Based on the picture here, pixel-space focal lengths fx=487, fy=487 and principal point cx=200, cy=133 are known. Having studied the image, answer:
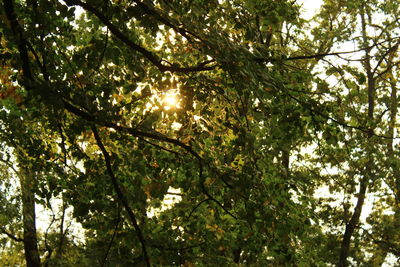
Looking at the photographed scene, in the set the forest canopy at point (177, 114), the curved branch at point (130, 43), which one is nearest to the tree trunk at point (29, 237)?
the forest canopy at point (177, 114)

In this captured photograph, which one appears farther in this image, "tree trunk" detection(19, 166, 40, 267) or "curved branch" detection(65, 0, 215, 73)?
"tree trunk" detection(19, 166, 40, 267)

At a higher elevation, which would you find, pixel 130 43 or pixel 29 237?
pixel 29 237

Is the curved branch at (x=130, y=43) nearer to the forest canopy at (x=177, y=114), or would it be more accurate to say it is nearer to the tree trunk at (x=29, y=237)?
the forest canopy at (x=177, y=114)

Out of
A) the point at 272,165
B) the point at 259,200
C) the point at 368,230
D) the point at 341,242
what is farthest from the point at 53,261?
the point at 368,230

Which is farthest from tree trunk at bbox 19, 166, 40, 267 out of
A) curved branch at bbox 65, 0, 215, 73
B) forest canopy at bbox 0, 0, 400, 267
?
curved branch at bbox 65, 0, 215, 73

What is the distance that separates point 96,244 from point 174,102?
1612 millimetres

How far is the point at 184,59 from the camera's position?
6746 mm

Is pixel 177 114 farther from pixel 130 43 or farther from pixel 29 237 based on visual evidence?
pixel 29 237

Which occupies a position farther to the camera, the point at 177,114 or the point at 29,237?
the point at 29,237

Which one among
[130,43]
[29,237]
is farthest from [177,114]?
[29,237]

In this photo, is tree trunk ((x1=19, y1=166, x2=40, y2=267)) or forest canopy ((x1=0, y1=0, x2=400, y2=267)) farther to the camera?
tree trunk ((x1=19, y1=166, x2=40, y2=267))

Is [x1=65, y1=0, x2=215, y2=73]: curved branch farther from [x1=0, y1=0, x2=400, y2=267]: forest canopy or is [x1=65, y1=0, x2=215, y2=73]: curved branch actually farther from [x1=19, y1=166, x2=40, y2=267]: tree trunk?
[x1=19, y1=166, x2=40, y2=267]: tree trunk

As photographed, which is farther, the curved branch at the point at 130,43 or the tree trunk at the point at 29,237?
the tree trunk at the point at 29,237

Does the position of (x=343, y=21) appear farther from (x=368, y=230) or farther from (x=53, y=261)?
(x=53, y=261)
